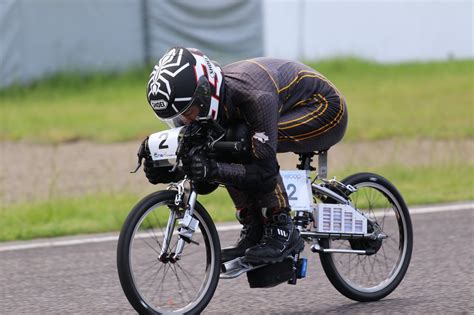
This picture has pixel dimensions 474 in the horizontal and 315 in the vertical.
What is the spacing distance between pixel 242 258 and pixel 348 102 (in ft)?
38.1

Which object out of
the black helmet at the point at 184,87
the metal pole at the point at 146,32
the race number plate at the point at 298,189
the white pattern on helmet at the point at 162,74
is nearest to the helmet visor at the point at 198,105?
the black helmet at the point at 184,87

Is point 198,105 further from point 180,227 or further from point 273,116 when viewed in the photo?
point 180,227

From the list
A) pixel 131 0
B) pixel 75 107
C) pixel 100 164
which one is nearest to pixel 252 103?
pixel 100 164

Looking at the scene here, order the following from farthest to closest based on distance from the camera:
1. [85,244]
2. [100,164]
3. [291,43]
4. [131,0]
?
1. [291,43]
2. [131,0]
3. [100,164]
4. [85,244]

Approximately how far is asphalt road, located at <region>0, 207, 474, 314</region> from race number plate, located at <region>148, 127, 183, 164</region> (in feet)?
3.62

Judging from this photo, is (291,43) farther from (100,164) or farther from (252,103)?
(252,103)

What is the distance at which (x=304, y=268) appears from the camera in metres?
6.01

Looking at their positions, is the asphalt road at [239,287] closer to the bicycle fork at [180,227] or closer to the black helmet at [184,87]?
the bicycle fork at [180,227]

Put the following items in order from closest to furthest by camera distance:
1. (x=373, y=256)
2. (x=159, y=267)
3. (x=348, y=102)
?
(x=159, y=267) < (x=373, y=256) < (x=348, y=102)

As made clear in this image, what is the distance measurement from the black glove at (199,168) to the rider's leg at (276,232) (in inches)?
19.0

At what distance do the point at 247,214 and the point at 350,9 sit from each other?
48.9 feet

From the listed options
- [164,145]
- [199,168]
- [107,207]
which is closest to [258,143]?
[199,168]

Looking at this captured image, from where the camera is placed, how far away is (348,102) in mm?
17250

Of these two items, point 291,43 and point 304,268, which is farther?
point 291,43
